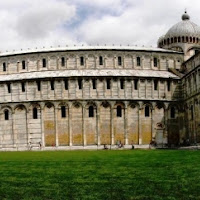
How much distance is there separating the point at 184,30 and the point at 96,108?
70.9 feet

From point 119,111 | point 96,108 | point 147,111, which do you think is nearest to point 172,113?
point 147,111

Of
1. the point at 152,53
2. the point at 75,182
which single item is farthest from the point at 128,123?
the point at 75,182

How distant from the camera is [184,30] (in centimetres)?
6488

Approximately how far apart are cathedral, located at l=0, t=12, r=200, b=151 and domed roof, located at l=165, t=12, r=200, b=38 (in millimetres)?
8800

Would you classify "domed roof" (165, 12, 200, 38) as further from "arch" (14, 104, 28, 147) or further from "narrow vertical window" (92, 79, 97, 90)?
"arch" (14, 104, 28, 147)

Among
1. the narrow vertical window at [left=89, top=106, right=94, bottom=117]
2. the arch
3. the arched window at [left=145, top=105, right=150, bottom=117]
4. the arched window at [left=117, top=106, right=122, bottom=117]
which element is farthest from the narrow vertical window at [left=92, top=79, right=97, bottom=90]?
the arch

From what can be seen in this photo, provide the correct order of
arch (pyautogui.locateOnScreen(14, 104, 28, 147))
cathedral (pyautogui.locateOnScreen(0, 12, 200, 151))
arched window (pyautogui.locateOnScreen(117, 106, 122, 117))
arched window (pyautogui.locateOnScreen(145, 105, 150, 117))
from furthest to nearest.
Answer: arched window (pyautogui.locateOnScreen(145, 105, 150, 117)), arch (pyautogui.locateOnScreen(14, 104, 28, 147)), arched window (pyautogui.locateOnScreen(117, 106, 122, 117)), cathedral (pyautogui.locateOnScreen(0, 12, 200, 151))

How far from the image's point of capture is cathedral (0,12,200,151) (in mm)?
53656

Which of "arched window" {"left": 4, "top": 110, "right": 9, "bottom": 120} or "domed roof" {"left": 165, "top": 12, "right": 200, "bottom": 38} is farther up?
"domed roof" {"left": 165, "top": 12, "right": 200, "bottom": 38}

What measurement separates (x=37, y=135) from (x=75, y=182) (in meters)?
43.5

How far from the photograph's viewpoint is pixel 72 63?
2295 inches

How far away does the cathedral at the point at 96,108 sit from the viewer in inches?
2112

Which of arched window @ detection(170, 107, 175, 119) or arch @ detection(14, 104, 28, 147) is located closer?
arch @ detection(14, 104, 28, 147)

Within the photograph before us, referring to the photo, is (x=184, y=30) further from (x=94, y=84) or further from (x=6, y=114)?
(x=6, y=114)
